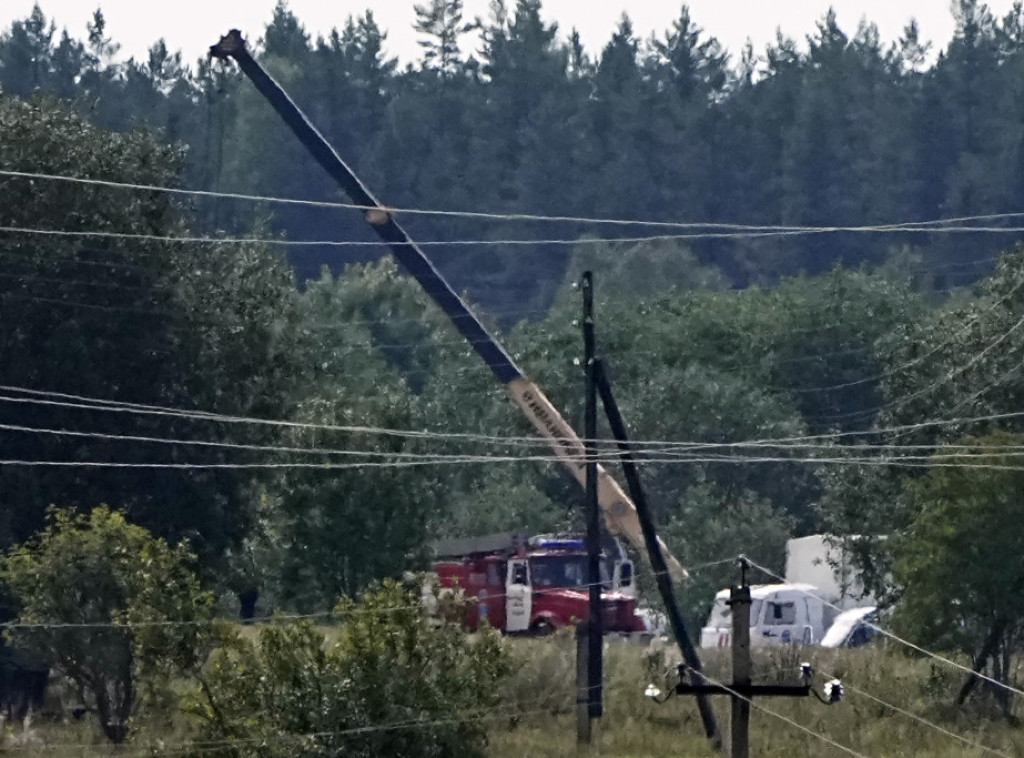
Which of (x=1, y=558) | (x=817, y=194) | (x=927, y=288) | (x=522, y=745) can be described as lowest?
(x=522, y=745)

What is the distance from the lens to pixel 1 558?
34656 mm

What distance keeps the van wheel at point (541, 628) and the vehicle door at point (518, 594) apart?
0.18 meters

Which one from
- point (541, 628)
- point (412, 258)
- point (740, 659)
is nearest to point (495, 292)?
point (541, 628)

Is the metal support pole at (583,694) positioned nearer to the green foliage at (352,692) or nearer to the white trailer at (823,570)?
the green foliage at (352,692)

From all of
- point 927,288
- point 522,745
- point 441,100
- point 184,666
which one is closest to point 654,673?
point 522,745

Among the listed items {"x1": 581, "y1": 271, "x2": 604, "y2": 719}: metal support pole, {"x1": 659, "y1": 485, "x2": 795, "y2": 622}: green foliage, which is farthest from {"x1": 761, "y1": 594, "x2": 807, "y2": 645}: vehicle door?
{"x1": 581, "y1": 271, "x2": 604, "y2": 719}: metal support pole

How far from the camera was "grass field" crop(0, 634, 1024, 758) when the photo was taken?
113 ft

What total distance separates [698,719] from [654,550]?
5.03 metres

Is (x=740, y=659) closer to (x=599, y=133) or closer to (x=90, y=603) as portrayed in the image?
(x=90, y=603)

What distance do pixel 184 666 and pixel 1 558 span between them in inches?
198

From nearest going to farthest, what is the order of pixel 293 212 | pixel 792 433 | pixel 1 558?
pixel 1 558 < pixel 792 433 < pixel 293 212

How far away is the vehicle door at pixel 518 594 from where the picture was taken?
4500 cm

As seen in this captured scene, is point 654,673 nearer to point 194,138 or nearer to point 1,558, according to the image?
point 1,558

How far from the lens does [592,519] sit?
3359 cm
